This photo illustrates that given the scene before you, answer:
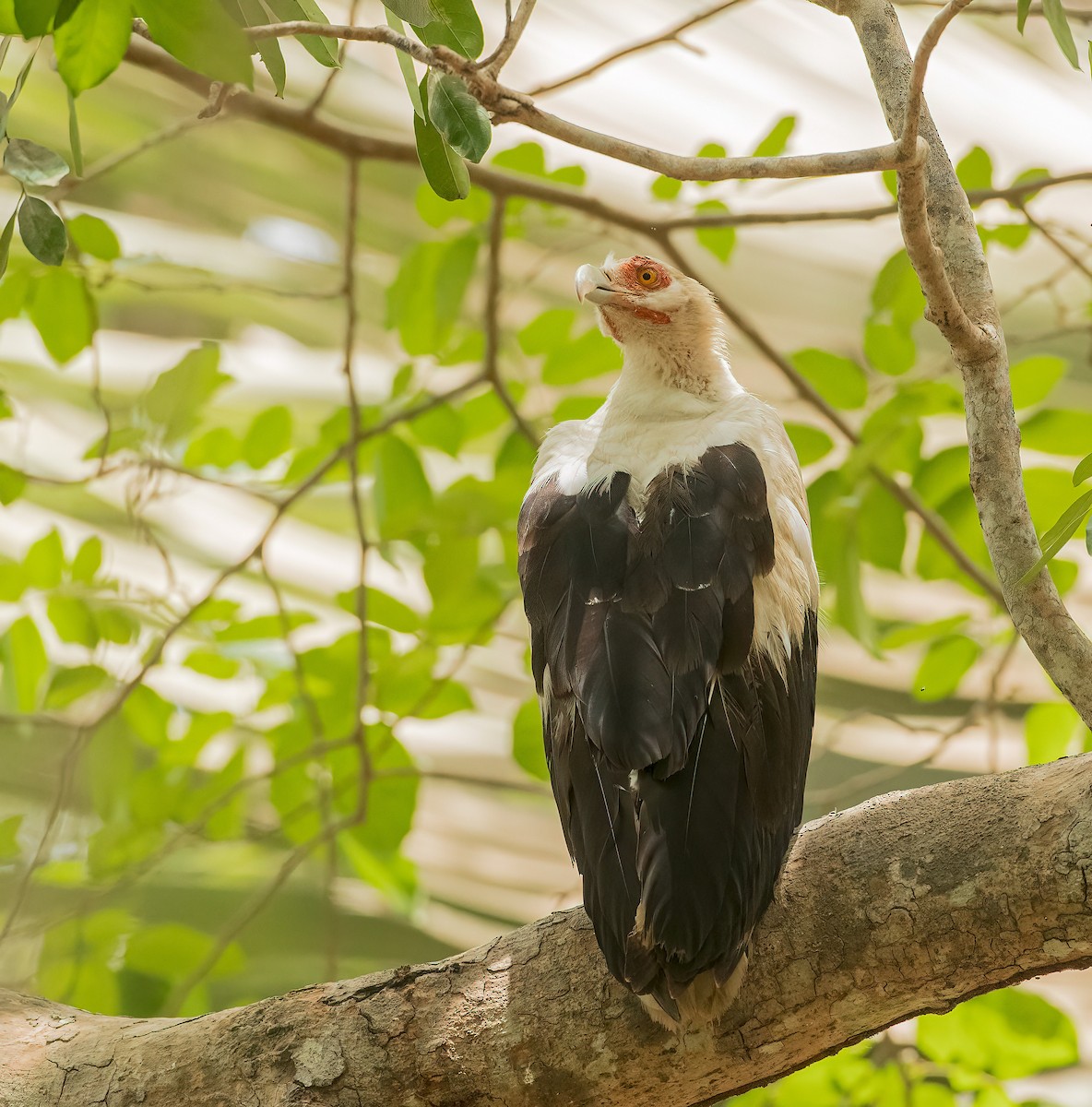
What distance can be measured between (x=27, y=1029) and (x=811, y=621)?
1.68 metres

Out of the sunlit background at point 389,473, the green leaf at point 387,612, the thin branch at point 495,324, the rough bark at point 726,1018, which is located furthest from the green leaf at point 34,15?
the green leaf at point 387,612

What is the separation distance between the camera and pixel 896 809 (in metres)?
1.89

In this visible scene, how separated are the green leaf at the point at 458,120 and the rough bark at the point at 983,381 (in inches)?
25.1

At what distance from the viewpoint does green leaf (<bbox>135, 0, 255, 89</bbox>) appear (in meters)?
1.33

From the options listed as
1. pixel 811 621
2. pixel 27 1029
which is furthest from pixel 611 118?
pixel 27 1029

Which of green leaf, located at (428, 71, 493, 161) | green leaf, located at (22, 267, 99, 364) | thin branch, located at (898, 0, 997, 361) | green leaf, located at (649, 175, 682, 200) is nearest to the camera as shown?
green leaf, located at (428, 71, 493, 161)

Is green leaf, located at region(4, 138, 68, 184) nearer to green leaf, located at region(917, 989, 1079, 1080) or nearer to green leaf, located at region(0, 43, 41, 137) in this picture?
green leaf, located at region(0, 43, 41, 137)

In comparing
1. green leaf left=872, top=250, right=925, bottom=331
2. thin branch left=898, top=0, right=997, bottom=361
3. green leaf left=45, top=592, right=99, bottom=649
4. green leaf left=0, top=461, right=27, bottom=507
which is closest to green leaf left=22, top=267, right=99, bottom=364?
green leaf left=0, top=461, right=27, bottom=507

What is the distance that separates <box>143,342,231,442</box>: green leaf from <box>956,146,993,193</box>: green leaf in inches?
77.8

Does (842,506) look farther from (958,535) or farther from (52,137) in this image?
(52,137)

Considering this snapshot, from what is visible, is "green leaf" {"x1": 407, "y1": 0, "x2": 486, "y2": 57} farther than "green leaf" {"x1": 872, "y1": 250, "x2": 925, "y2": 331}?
No

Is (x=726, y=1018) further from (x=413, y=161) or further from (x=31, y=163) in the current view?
(x=413, y=161)

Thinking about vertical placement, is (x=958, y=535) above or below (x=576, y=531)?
above

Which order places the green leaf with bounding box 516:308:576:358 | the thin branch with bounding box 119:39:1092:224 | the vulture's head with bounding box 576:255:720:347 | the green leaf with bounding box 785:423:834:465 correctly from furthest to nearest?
1. the green leaf with bounding box 516:308:576:358
2. the green leaf with bounding box 785:423:834:465
3. the vulture's head with bounding box 576:255:720:347
4. the thin branch with bounding box 119:39:1092:224
